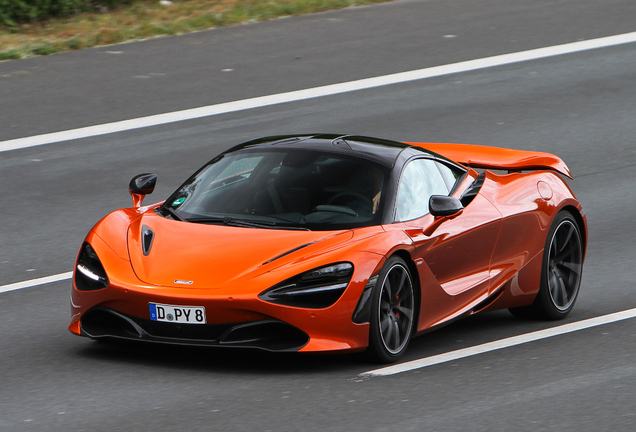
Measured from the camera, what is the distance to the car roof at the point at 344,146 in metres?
7.17

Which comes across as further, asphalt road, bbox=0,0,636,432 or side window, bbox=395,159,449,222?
side window, bbox=395,159,449,222

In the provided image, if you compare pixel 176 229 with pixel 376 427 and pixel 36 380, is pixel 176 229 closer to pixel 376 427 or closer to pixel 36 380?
pixel 36 380

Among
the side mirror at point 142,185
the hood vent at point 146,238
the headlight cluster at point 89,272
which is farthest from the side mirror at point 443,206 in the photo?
the headlight cluster at point 89,272

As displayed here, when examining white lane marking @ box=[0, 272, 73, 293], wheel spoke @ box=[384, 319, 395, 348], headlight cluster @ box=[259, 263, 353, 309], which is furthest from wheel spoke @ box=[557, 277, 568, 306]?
white lane marking @ box=[0, 272, 73, 293]

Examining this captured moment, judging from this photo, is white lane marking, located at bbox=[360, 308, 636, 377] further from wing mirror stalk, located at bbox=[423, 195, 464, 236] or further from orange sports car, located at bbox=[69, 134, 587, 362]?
wing mirror stalk, located at bbox=[423, 195, 464, 236]

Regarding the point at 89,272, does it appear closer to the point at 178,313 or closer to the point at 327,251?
the point at 178,313

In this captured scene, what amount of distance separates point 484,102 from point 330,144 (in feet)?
23.7

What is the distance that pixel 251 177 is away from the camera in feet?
23.3

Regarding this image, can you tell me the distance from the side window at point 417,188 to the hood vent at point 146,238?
150cm

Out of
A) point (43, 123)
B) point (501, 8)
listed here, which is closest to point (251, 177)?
point (43, 123)

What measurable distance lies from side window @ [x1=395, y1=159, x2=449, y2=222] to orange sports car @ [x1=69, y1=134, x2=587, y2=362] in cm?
1

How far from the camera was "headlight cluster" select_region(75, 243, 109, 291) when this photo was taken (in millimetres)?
6281

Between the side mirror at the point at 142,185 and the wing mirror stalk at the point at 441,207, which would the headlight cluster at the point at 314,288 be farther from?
the side mirror at the point at 142,185

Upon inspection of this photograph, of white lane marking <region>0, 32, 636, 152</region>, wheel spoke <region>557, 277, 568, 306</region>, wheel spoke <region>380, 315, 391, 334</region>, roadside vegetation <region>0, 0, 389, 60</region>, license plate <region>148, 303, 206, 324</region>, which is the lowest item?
wheel spoke <region>557, 277, 568, 306</region>
